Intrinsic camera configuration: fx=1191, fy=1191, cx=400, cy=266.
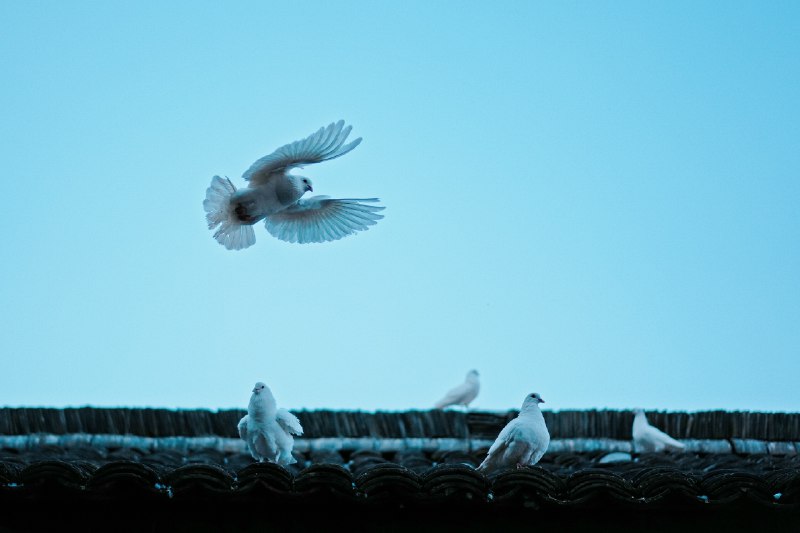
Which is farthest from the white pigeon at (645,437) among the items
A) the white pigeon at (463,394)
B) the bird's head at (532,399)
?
the white pigeon at (463,394)

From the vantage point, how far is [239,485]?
5164 mm

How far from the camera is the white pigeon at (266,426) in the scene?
6.86 m

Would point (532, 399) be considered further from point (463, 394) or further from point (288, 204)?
point (463, 394)

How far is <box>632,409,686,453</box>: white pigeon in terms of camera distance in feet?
28.8

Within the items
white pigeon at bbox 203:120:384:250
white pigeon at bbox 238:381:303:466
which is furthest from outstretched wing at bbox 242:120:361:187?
white pigeon at bbox 238:381:303:466

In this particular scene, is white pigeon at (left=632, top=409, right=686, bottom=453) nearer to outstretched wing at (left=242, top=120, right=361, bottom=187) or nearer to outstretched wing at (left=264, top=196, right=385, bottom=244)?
outstretched wing at (left=264, top=196, right=385, bottom=244)

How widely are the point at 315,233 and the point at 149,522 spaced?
3.05 metres

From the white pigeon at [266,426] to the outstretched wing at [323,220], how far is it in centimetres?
133

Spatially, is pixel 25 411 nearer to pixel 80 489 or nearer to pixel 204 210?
pixel 204 210

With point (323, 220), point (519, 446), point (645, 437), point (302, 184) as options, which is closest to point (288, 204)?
point (302, 184)

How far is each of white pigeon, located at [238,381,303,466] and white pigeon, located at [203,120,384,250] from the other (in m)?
1.06

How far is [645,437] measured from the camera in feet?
29.2

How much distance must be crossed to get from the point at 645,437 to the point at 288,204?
349 centimetres

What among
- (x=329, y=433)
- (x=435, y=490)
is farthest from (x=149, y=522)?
(x=329, y=433)
